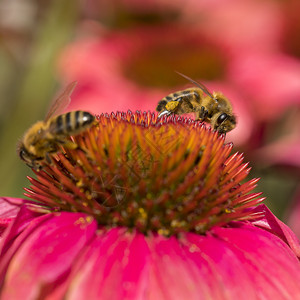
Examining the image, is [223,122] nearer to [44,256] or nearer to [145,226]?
[145,226]

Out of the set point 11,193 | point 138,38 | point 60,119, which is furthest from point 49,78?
point 60,119

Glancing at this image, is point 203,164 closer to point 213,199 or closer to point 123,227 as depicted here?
point 213,199

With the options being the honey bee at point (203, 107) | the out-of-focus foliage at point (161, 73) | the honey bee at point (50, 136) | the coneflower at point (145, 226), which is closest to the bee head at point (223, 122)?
the honey bee at point (203, 107)

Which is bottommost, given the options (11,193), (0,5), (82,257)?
(11,193)

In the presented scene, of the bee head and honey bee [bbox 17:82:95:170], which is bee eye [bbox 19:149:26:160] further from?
the bee head

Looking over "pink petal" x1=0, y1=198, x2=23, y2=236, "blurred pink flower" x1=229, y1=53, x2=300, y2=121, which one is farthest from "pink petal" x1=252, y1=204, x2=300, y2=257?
"blurred pink flower" x1=229, y1=53, x2=300, y2=121

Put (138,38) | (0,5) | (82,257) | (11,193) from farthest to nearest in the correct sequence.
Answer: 1. (0,5)
2. (138,38)
3. (11,193)
4. (82,257)

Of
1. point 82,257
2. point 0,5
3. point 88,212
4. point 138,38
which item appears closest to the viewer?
point 82,257

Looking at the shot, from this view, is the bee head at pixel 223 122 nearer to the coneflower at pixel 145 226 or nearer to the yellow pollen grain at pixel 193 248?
the coneflower at pixel 145 226
